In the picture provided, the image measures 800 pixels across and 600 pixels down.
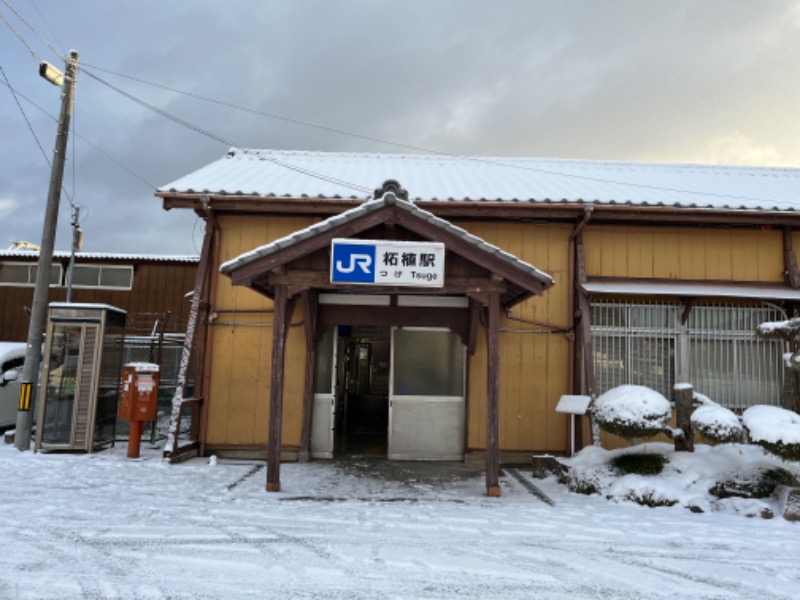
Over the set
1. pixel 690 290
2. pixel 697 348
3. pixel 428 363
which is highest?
pixel 690 290

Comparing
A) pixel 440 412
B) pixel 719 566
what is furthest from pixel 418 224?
pixel 719 566

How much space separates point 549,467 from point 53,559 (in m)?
5.89

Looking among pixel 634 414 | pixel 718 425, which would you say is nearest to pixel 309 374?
pixel 634 414

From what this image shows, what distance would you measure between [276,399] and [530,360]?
13.6 feet

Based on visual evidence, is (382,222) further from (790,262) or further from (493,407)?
(790,262)

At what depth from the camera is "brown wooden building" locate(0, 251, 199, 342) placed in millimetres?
17719

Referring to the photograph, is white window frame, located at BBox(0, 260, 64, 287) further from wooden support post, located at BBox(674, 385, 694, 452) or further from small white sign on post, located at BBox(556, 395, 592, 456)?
wooden support post, located at BBox(674, 385, 694, 452)

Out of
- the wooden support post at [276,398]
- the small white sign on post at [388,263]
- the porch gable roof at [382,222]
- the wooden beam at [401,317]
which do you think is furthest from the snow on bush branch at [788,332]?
the wooden support post at [276,398]

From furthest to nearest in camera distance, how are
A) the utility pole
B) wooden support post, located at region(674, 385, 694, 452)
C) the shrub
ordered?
the utility pole, wooden support post, located at region(674, 385, 694, 452), the shrub

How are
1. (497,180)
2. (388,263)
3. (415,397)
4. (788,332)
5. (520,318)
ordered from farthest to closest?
(497,180), (415,397), (520,318), (788,332), (388,263)

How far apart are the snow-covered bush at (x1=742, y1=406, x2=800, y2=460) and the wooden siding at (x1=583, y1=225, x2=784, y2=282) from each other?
10.4ft

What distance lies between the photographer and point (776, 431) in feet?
19.1

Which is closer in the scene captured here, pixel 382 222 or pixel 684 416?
pixel 382 222

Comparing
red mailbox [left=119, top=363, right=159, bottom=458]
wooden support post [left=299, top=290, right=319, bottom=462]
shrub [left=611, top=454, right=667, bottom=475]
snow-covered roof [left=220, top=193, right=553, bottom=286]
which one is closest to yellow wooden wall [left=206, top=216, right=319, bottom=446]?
wooden support post [left=299, top=290, right=319, bottom=462]
